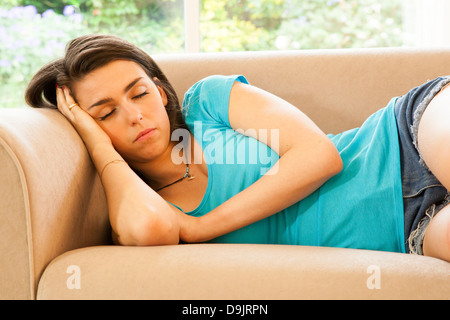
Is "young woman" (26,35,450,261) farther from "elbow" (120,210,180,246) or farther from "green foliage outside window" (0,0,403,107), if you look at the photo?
"green foliage outside window" (0,0,403,107)

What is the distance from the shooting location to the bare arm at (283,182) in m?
1.08

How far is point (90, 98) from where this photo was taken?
4.02ft

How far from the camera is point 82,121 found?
121 centimetres

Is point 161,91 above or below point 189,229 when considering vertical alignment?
above

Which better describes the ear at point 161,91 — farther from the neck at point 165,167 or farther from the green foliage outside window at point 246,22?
the green foliage outside window at point 246,22

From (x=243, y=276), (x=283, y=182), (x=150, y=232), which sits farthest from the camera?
(x=283, y=182)

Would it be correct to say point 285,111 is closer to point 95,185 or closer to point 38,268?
point 95,185

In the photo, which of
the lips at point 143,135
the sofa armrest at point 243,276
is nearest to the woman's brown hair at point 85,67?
the lips at point 143,135

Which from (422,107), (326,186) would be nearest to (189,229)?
(326,186)

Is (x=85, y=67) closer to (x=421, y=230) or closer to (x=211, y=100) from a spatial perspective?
(x=211, y=100)

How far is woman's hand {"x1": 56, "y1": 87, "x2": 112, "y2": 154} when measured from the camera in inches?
46.6

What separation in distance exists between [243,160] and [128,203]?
0.31 meters

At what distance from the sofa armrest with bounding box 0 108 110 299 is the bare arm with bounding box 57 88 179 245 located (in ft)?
0.20

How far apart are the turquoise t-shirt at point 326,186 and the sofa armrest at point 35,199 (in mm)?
292
